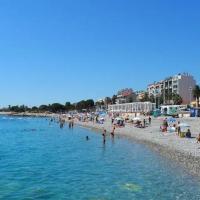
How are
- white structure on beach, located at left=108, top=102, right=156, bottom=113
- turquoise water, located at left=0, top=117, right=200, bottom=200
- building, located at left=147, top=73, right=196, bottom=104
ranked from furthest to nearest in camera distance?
building, located at left=147, top=73, right=196, bottom=104, white structure on beach, located at left=108, top=102, right=156, bottom=113, turquoise water, located at left=0, top=117, right=200, bottom=200

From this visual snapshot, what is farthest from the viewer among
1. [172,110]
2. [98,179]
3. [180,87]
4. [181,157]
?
[180,87]

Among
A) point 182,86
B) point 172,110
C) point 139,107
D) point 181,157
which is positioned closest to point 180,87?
point 182,86

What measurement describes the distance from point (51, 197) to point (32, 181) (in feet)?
15.7

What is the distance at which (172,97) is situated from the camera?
534 ft

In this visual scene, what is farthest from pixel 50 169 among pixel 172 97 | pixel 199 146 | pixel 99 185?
pixel 172 97

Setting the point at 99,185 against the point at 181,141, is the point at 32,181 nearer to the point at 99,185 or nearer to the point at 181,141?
the point at 99,185

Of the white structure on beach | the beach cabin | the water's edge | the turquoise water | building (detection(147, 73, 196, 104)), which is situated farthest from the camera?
building (detection(147, 73, 196, 104))

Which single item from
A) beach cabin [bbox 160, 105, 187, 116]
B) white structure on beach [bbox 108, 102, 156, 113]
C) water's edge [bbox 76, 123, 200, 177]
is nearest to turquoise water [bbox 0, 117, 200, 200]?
water's edge [bbox 76, 123, 200, 177]

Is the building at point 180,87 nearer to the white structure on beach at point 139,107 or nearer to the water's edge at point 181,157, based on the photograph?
the white structure on beach at point 139,107

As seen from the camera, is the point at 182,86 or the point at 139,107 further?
the point at 182,86

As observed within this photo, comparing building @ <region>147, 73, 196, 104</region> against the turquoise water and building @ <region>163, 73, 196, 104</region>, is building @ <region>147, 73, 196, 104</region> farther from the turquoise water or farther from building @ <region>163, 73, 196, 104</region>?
the turquoise water

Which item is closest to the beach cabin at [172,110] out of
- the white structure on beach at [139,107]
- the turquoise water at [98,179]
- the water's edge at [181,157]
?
the white structure on beach at [139,107]

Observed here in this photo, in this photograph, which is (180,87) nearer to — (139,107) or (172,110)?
(139,107)

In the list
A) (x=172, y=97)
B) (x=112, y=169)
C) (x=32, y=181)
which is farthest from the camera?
(x=172, y=97)
